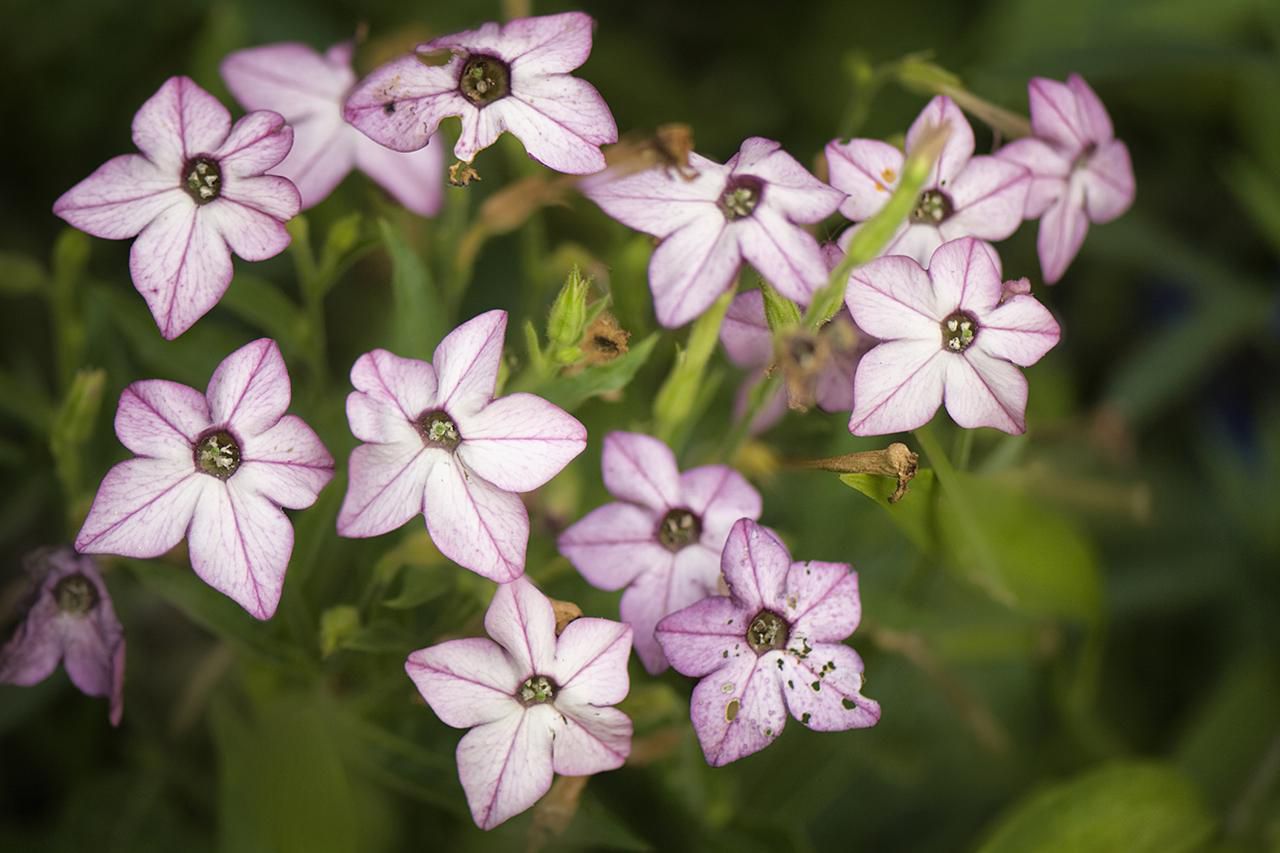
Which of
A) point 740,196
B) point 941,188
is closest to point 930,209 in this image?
point 941,188

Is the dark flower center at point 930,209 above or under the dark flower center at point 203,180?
above

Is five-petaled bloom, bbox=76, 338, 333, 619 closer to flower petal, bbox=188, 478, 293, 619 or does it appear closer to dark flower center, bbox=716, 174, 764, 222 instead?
flower petal, bbox=188, 478, 293, 619

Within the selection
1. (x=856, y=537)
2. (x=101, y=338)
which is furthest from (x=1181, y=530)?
(x=101, y=338)

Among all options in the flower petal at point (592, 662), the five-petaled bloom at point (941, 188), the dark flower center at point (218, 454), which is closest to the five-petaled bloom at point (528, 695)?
the flower petal at point (592, 662)

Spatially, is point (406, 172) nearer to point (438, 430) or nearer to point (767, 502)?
point (438, 430)

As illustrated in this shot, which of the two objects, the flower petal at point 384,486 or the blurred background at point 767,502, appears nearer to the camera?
the flower petal at point 384,486

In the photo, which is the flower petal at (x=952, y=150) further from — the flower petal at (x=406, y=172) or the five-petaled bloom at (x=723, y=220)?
the flower petal at (x=406, y=172)

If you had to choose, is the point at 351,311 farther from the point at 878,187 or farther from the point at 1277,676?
the point at 1277,676
